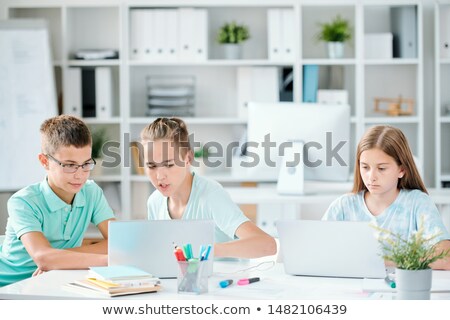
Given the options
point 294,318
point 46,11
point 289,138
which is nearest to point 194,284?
point 294,318

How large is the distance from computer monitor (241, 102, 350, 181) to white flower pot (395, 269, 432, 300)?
1751 mm

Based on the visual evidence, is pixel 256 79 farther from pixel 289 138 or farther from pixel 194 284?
pixel 194 284

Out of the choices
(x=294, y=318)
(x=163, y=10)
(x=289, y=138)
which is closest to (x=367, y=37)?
(x=163, y=10)

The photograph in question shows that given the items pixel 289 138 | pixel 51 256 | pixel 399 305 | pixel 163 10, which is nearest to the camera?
pixel 399 305

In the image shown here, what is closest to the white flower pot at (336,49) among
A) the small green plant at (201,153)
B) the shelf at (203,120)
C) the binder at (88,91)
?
the shelf at (203,120)

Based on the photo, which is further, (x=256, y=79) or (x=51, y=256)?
(x=256, y=79)

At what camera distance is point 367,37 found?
480 centimetres

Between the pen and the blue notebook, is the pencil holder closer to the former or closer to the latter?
the blue notebook

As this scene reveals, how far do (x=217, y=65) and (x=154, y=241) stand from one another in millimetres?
3049

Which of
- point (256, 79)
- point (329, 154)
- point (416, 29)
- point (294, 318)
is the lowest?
point (294, 318)

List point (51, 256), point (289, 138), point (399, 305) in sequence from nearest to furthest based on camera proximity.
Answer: point (399, 305), point (51, 256), point (289, 138)

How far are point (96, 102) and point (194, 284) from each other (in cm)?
312

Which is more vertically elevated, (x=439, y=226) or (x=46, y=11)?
(x=46, y=11)

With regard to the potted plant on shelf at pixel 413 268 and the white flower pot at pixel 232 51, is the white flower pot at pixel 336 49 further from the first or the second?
the potted plant on shelf at pixel 413 268
